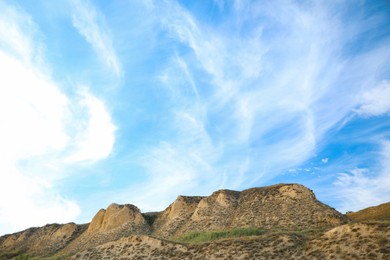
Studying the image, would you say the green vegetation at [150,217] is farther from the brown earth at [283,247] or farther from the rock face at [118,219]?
the brown earth at [283,247]

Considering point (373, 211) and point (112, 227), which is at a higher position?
point (112, 227)

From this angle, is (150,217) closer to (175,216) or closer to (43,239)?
(175,216)

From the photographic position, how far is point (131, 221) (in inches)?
2781

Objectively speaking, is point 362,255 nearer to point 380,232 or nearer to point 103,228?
point 380,232

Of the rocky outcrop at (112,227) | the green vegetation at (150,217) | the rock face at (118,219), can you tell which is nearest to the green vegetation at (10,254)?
the rocky outcrop at (112,227)

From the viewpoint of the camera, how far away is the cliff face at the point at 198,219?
164 ft

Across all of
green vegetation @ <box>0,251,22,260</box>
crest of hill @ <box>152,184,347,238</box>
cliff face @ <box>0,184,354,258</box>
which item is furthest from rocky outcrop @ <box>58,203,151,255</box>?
green vegetation @ <box>0,251,22,260</box>

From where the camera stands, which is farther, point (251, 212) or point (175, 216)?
point (175, 216)

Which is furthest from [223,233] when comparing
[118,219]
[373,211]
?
[373,211]

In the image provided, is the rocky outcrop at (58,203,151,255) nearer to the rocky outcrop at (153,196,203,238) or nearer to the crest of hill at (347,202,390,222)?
the rocky outcrop at (153,196,203,238)

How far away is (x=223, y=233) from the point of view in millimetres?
38656

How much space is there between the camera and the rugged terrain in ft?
81.6

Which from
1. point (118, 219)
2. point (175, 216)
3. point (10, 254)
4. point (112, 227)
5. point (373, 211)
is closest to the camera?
point (175, 216)

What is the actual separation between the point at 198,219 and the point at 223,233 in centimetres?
2169
